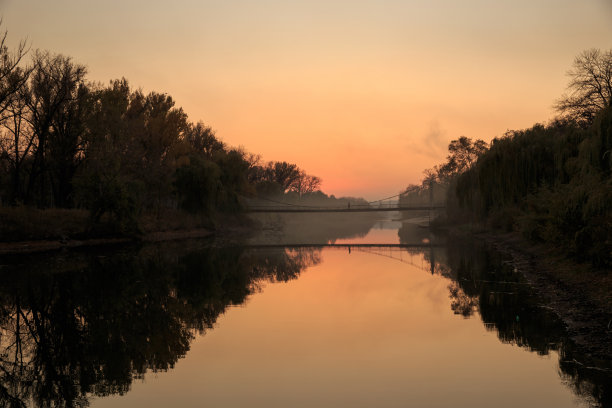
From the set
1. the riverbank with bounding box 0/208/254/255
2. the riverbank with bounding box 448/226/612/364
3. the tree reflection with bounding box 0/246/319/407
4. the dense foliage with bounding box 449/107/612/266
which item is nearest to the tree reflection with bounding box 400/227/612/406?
the riverbank with bounding box 448/226/612/364

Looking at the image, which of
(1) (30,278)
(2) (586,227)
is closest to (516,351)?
(2) (586,227)

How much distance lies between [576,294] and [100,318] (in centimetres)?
1233

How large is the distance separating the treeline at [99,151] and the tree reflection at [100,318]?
12.8 meters

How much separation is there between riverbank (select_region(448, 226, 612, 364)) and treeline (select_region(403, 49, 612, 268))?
600 mm

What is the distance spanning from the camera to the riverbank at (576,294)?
963 centimetres

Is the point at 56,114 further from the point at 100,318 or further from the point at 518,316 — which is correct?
the point at 518,316

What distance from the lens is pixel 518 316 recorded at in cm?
1236

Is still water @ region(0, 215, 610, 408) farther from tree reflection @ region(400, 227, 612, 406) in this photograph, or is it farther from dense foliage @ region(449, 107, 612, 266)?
dense foliage @ region(449, 107, 612, 266)

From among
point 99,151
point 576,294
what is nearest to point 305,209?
point 99,151

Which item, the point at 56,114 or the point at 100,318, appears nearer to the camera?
the point at 100,318

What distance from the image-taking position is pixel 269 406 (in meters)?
7.33

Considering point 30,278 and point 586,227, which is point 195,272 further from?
point 586,227

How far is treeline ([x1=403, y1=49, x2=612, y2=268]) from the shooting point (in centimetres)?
1540

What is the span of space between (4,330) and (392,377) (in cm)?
876
